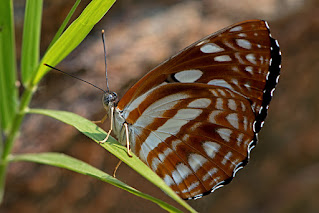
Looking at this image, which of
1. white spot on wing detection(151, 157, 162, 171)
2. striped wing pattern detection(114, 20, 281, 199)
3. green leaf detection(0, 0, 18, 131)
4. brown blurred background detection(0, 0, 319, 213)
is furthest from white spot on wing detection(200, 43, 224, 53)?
brown blurred background detection(0, 0, 319, 213)

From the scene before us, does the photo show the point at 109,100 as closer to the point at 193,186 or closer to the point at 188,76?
the point at 188,76

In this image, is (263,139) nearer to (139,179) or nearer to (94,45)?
(139,179)

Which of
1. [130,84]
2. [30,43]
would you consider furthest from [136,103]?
[130,84]

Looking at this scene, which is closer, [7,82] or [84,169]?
[84,169]

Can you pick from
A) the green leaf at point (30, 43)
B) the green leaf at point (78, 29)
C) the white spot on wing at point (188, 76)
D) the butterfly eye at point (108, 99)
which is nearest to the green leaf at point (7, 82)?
the green leaf at point (30, 43)

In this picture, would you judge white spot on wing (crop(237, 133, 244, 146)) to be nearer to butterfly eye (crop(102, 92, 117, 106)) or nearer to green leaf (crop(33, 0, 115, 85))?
butterfly eye (crop(102, 92, 117, 106))

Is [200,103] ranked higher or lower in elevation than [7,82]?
lower

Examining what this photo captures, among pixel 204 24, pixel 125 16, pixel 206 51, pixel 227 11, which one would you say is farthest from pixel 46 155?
pixel 227 11

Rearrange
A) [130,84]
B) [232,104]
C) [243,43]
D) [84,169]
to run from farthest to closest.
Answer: [130,84]
[232,104]
[243,43]
[84,169]
